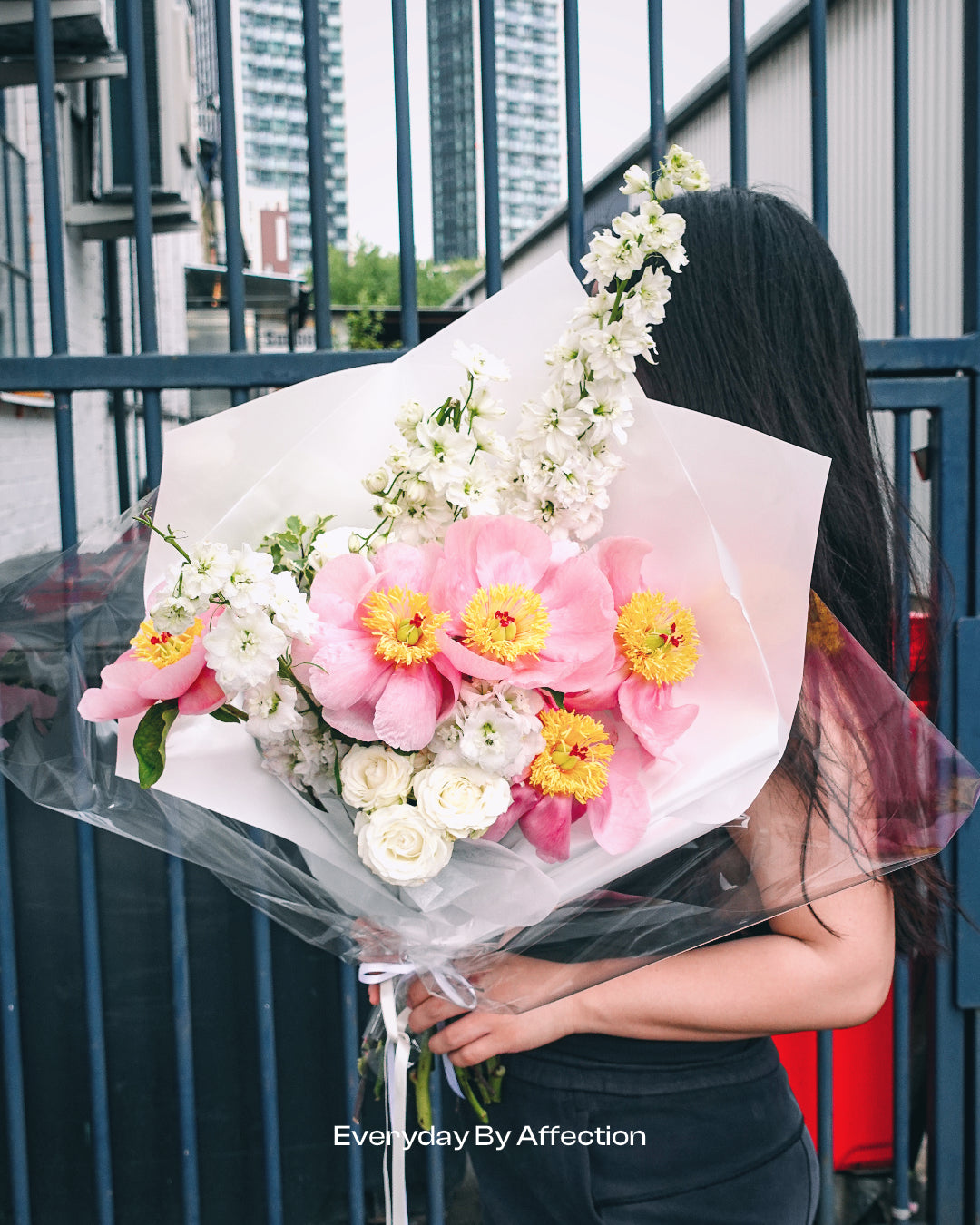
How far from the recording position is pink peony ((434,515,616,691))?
892 millimetres

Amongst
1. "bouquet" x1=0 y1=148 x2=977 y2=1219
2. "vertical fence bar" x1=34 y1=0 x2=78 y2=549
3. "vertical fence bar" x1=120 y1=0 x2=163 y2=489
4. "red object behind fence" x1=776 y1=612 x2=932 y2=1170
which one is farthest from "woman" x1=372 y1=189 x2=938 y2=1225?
"red object behind fence" x1=776 y1=612 x2=932 y2=1170

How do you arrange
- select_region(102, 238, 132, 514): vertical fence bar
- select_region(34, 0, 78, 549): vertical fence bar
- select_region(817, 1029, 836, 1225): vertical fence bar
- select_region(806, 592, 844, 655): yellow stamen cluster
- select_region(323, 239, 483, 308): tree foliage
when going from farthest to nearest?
select_region(323, 239, 483, 308): tree foliage, select_region(102, 238, 132, 514): vertical fence bar, select_region(817, 1029, 836, 1225): vertical fence bar, select_region(34, 0, 78, 549): vertical fence bar, select_region(806, 592, 844, 655): yellow stamen cluster

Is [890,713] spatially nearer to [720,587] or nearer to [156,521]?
A: [720,587]

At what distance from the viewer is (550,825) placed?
40.1 inches

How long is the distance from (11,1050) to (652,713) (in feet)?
5.39

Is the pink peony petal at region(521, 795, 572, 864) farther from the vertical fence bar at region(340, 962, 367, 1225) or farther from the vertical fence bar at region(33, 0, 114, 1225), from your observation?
the vertical fence bar at region(33, 0, 114, 1225)

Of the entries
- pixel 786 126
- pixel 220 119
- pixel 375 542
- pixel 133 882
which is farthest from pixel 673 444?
pixel 786 126

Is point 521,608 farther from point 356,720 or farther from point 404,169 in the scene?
point 404,169

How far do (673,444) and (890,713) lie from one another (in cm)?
39

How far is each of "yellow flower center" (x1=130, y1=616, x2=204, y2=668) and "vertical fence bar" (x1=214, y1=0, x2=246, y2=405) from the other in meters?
1.08

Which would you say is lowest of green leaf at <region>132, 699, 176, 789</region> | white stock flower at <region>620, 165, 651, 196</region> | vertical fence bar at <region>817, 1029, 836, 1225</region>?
vertical fence bar at <region>817, 1029, 836, 1225</region>

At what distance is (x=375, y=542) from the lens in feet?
3.26

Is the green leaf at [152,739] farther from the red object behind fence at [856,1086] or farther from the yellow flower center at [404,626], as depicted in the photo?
the red object behind fence at [856,1086]

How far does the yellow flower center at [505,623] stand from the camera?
888 mm
